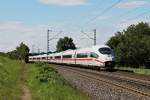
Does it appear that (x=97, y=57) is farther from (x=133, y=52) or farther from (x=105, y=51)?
(x=133, y=52)

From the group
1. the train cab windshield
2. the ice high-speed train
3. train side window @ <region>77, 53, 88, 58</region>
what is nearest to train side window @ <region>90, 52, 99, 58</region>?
the ice high-speed train

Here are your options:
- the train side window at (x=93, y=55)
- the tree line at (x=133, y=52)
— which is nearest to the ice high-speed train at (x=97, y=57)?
the train side window at (x=93, y=55)

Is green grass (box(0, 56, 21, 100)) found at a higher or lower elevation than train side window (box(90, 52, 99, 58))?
lower

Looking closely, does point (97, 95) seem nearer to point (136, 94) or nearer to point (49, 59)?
point (136, 94)

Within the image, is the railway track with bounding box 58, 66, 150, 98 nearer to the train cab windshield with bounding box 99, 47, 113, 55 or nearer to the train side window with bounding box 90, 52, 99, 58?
the train cab windshield with bounding box 99, 47, 113, 55

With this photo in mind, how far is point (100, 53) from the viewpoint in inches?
1946

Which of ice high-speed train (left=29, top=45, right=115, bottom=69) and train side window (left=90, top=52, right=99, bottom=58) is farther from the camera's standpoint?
train side window (left=90, top=52, right=99, bottom=58)

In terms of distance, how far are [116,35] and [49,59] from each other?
1672cm

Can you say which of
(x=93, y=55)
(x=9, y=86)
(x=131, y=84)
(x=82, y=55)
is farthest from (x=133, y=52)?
A: (x=9, y=86)

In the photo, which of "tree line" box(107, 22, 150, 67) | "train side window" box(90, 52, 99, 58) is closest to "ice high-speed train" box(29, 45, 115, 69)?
"train side window" box(90, 52, 99, 58)

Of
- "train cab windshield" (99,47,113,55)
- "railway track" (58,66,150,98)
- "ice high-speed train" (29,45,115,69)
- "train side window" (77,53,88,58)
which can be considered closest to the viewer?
"railway track" (58,66,150,98)

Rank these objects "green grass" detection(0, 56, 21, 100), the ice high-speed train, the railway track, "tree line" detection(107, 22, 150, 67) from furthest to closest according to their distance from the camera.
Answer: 1. "tree line" detection(107, 22, 150, 67)
2. the ice high-speed train
3. the railway track
4. "green grass" detection(0, 56, 21, 100)

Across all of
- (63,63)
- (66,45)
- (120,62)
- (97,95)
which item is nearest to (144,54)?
(120,62)

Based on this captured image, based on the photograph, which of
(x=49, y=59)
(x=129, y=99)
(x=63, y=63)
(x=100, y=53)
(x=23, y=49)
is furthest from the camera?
(x=23, y=49)
